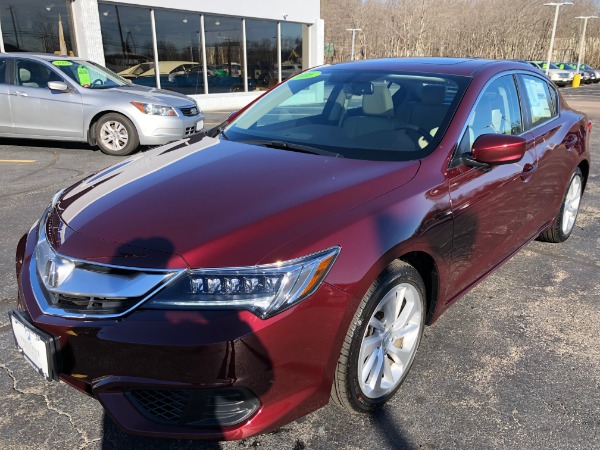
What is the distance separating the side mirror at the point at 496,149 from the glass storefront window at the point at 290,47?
55.0 ft

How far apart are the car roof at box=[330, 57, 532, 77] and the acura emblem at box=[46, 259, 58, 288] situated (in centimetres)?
238

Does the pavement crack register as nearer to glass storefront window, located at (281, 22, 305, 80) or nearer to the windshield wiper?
the windshield wiper

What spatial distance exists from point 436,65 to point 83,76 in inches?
275

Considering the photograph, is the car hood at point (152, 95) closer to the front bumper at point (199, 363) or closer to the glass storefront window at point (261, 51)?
the front bumper at point (199, 363)

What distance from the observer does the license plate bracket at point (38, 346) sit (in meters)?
1.94

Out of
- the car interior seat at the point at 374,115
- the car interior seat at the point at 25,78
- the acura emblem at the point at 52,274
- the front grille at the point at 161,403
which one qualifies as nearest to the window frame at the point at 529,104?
the car interior seat at the point at 374,115

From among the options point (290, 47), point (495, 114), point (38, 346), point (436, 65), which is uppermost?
point (290, 47)

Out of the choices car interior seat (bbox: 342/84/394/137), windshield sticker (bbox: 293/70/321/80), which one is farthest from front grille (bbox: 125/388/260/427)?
windshield sticker (bbox: 293/70/321/80)

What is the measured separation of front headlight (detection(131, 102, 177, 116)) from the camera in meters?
8.16

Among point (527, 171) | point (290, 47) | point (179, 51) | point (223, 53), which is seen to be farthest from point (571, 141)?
point (290, 47)

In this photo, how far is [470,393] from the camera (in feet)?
8.46

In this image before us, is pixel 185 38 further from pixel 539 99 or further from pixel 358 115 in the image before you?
pixel 358 115

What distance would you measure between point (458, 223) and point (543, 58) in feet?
206

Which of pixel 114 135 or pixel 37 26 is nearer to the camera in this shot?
pixel 114 135
